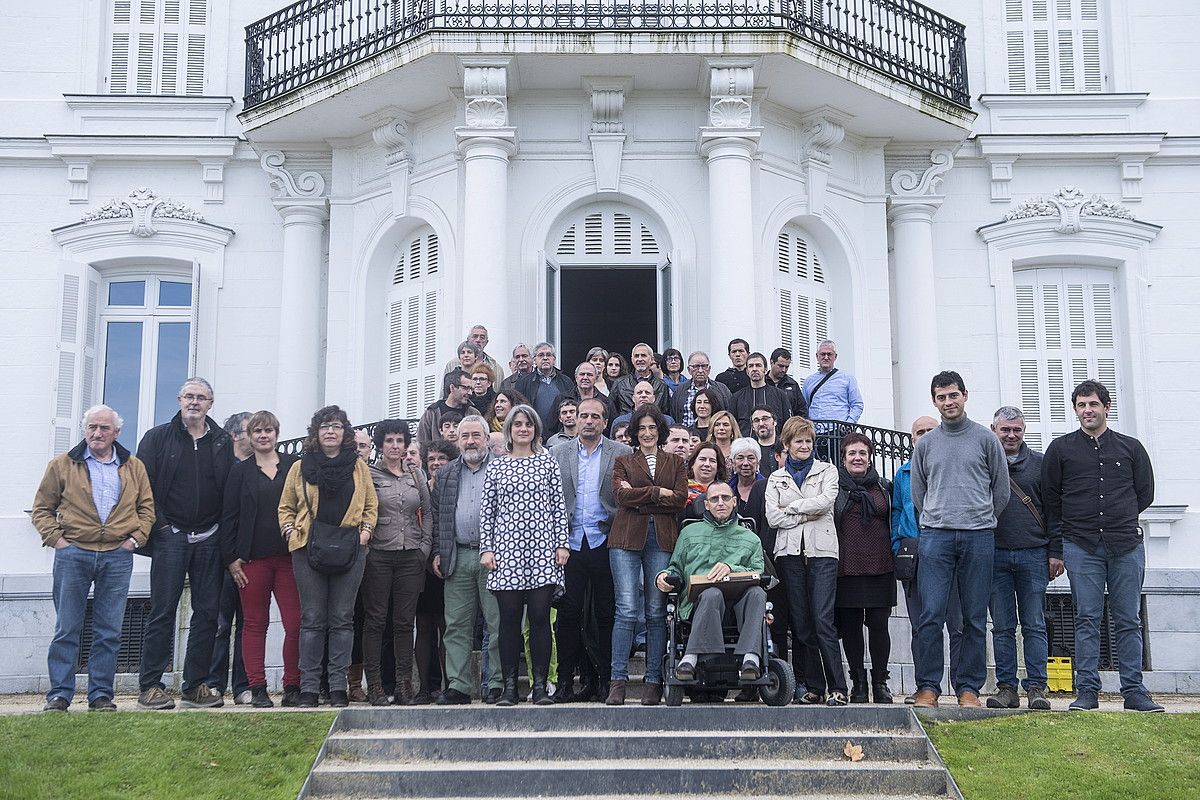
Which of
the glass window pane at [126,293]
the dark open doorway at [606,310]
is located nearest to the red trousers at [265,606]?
the dark open doorway at [606,310]

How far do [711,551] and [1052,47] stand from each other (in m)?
10.3

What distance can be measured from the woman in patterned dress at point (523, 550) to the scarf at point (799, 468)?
60.8 inches

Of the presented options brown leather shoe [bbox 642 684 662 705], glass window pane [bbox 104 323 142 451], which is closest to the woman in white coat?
brown leather shoe [bbox 642 684 662 705]

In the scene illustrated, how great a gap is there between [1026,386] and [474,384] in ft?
24.8

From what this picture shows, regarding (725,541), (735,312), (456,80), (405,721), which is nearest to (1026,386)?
(735,312)

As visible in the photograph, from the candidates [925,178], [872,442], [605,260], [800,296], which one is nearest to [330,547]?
[872,442]

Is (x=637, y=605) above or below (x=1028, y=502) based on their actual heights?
below

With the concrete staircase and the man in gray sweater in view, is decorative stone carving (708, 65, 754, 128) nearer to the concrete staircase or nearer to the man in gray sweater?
the man in gray sweater

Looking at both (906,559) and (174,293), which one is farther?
(174,293)

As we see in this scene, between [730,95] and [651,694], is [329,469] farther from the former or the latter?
[730,95]

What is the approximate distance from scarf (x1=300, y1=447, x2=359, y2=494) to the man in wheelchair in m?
2.14

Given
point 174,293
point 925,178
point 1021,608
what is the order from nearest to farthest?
point 1021,608 → point 925,178 → point 174,293

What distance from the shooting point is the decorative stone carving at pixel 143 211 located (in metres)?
15.5

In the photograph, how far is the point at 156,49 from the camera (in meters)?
16.1
